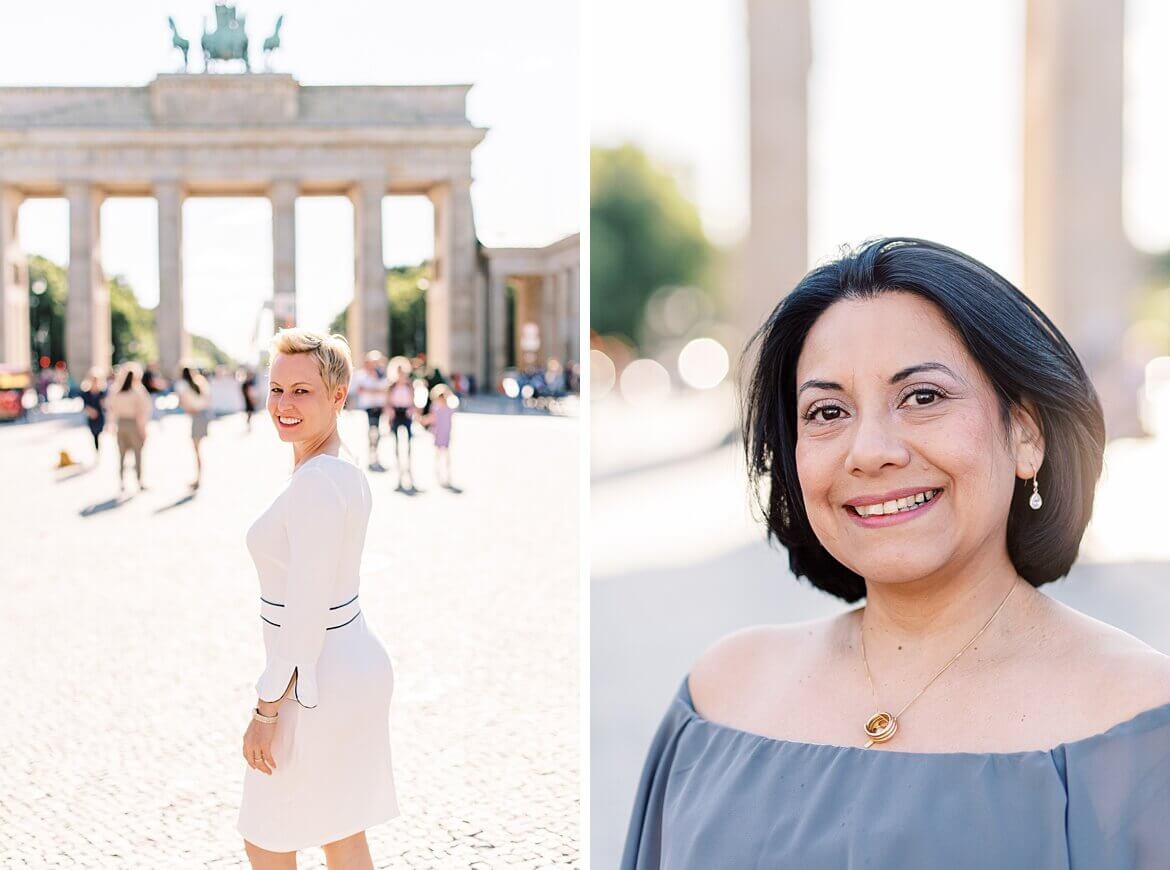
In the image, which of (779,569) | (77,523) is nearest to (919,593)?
(779,569)

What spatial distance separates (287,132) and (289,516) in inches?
2106

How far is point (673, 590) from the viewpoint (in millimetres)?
11188

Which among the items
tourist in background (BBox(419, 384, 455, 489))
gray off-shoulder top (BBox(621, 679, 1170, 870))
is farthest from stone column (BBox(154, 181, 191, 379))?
gray off-shoulder top (BBox(621, 679, 1170, 870))

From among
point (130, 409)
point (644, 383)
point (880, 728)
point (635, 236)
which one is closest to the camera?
point (880, 728)

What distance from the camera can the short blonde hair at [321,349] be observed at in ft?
9.83

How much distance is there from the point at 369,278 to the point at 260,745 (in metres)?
50.7

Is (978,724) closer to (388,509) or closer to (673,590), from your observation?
(673,590)

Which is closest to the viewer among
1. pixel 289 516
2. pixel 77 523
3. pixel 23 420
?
pixel 289 516

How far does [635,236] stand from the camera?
210 ft

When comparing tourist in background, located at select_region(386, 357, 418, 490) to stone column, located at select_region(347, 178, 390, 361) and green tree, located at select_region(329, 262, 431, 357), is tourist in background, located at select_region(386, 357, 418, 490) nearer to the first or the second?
stone column, located at select_region(347, 178, 390, 361)

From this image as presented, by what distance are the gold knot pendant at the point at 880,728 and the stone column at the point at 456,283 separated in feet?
164

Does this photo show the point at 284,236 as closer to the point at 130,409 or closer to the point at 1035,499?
the point at 130,409

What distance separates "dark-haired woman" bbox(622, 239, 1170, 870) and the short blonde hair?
3.44 feet

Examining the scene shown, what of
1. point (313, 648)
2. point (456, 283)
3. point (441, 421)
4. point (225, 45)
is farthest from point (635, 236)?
point (313, 648)
